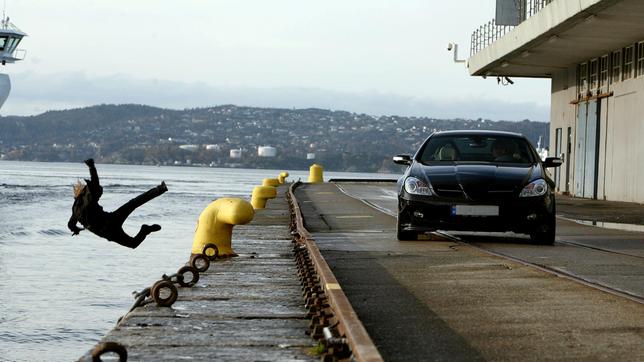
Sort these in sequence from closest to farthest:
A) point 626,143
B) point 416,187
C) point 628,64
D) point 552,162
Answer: point 416,187 → point 552,162 → point 626,143 → point 628,64

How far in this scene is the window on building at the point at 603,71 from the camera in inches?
1521

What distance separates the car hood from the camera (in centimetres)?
1473

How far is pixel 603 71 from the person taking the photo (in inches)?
1539

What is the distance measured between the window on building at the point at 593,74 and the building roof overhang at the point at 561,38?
433 millimetres

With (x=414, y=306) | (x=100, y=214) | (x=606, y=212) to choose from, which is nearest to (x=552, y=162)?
(x=100, y=214)

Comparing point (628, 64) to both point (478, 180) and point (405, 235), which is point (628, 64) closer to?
point (405, 235)

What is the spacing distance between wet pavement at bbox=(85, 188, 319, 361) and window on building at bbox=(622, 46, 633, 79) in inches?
1032

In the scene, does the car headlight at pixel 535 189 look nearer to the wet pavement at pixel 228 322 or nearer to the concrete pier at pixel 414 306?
the concrete pier at pixel 414 306

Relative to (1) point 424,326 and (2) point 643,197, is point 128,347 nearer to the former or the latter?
(1) point 424,326

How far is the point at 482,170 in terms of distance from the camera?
49.4 feet

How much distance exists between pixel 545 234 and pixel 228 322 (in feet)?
27.7

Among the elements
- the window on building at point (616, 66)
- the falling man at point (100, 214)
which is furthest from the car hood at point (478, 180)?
the window on building at point (616, 66)

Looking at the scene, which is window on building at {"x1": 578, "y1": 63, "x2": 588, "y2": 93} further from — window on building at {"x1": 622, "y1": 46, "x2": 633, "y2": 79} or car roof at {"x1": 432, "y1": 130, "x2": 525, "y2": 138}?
car roof at {"x1": 432, "y1": 130, "x2": 525, "y2": 138}

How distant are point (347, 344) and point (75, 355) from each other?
602 cm
